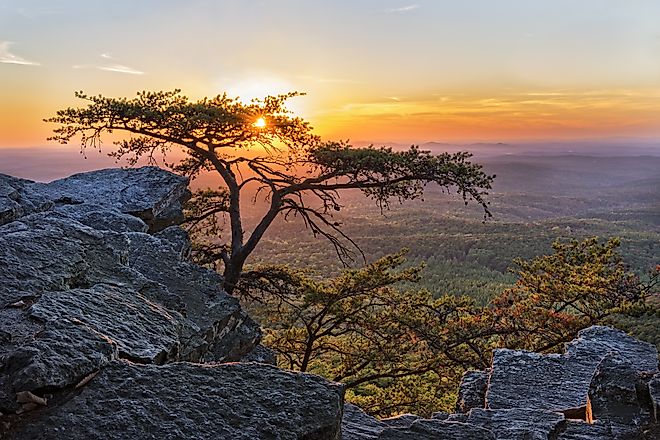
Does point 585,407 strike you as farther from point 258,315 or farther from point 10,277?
point 258,315

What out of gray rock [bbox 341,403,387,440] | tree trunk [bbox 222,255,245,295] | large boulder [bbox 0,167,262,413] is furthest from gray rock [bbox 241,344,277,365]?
gray rock [bbox 341,403,387,440]

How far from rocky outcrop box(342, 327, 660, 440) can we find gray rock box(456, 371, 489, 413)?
1 centimetres

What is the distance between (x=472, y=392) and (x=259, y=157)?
30.6 feet

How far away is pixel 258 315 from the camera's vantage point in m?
16.2

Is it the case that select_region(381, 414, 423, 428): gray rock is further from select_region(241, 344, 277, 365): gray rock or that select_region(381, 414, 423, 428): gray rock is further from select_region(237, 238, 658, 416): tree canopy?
select_region(237, 238, 658, 416): tree canopy

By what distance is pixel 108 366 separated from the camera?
377cm

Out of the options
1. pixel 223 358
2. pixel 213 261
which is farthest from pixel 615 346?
pixel 213 261

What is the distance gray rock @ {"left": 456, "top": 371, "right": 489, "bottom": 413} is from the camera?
277 inches

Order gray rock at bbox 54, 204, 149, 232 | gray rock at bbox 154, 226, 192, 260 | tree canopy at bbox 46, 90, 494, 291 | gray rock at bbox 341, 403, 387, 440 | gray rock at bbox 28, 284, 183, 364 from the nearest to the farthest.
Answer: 1. gray rock at bbox 28, 284, 183, 364
2. gray rock at bbox 341, 403, 387, 440
3. gray rock at bbox 54, 204, 149, 232
4. gray rock at bbox 154, 226, 192, 260
5. tree canopy at bbox 46, 90, 494, 291

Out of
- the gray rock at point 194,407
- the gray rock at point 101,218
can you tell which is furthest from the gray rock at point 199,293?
the gray rock at point 194,407

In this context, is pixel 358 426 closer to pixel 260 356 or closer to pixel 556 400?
pixel 556 400

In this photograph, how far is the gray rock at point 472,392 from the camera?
7039 millimetres

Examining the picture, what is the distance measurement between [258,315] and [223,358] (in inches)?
310

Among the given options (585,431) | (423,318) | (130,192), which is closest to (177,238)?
(130,192)
